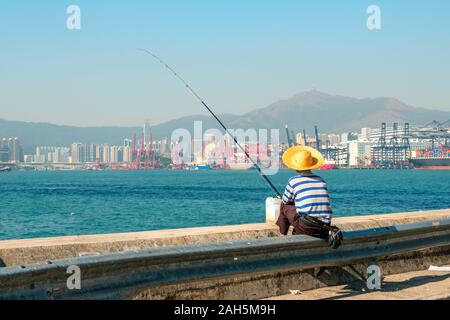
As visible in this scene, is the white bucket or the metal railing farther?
the white bucket

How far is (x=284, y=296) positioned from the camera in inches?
245

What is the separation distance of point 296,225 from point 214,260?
3.48 feet

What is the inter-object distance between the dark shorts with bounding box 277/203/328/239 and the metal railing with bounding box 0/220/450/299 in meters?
0.09

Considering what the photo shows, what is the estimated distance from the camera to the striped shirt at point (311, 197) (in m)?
6.25

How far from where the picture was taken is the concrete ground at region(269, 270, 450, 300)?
20.1 ft

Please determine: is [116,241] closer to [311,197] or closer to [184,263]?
[184,263]

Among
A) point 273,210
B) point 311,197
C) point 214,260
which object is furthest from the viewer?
point 273,210

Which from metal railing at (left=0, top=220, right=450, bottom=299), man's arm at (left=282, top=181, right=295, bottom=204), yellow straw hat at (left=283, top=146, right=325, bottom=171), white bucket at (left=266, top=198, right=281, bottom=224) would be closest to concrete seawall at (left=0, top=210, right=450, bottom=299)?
metal railing at (left=0, top=220, right=450, bottom=299)

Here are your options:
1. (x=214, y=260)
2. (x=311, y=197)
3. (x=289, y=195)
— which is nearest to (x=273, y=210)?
(x=289, y=195)

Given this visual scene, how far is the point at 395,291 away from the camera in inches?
252

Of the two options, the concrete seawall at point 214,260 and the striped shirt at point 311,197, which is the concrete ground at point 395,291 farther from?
the striped shirt at point 311,197

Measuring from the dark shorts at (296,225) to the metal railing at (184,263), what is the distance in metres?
0.09

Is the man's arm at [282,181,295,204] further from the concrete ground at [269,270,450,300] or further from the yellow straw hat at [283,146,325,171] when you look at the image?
the concrete ground at [269,270,450,300]
